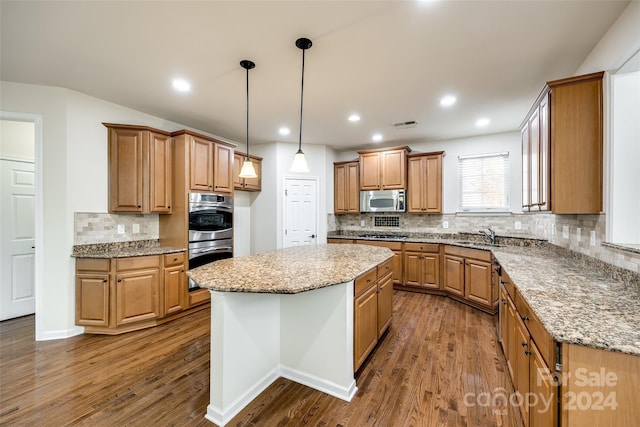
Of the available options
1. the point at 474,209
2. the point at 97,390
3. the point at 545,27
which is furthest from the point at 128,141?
the point at 474,209

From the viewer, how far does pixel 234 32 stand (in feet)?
6.56

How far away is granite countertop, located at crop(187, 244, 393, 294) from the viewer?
1599mm

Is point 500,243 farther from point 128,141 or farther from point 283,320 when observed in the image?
point 128,141

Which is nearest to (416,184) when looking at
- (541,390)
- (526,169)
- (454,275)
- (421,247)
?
(421,247)

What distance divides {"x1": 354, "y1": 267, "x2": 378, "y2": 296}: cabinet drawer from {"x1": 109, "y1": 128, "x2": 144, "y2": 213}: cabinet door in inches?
115

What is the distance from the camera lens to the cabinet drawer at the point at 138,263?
9.71 ft

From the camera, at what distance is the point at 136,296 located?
3.06 metres

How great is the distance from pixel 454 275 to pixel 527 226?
1.40 m

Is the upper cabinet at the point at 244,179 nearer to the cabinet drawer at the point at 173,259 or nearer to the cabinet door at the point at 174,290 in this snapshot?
the cabinet drawer at the point at 173,259

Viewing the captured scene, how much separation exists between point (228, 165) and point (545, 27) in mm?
3854

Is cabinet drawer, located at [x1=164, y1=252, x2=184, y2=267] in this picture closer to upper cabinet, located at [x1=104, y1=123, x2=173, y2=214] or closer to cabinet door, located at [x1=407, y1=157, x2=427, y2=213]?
upper cabinet, located at [x1=104, y1=123, x2=173, y2=214]

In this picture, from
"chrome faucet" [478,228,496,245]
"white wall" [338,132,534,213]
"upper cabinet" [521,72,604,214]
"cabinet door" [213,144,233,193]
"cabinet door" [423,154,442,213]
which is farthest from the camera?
"cabinet door" [423,154,442,213]

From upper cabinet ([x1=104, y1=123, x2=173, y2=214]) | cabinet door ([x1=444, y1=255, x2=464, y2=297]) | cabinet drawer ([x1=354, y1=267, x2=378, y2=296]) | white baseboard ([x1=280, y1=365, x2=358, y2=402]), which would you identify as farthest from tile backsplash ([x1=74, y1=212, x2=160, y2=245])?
cabinet door ([x1=444, y1=255, x2=464, y2=297])

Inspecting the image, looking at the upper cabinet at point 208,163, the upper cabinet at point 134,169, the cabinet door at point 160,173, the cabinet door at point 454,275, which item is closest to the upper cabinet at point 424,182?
the cabinet door at point 454,275
